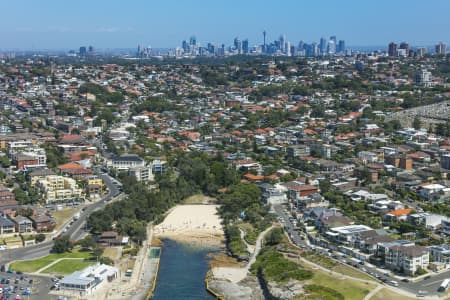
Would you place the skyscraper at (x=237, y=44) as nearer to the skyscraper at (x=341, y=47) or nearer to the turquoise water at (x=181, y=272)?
the skyscraper at (x=341, y=47)

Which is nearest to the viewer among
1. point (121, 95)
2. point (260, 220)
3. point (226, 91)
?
point (260, 220)

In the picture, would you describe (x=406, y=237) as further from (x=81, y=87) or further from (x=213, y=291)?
(x=81, y=87)

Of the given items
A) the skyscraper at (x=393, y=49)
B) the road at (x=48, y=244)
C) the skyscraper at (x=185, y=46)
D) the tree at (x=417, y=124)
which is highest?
the skyscraper at (x=185, y=46)

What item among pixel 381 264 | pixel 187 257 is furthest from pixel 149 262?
pixel 381 264

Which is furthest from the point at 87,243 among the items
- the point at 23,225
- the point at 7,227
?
the point at 7,227

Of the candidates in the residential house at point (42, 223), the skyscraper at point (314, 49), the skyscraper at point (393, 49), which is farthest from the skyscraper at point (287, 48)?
the residential house at point (42, 223)

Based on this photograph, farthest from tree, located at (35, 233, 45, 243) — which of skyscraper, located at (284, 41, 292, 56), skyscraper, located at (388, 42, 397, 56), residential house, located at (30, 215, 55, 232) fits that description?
skyscraper, located at (284, 41, 292, 56)
